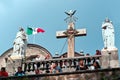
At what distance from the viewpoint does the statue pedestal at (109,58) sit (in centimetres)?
2239

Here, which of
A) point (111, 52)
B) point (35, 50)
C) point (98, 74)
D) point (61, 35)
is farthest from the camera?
point (35, 50)

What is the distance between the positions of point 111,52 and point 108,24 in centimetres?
183

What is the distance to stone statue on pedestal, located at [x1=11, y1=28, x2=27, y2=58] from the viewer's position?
2432cm

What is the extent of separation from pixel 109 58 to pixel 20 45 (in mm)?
4784

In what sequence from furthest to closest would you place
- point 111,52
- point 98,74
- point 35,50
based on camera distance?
1. point 35,50
2. point 111,52
3. point 98,74

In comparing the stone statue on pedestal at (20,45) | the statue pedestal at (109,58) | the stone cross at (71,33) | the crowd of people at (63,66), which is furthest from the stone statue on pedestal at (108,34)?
the stone statue on pedestal at (20,45)

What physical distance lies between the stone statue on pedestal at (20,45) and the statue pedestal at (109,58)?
420cm

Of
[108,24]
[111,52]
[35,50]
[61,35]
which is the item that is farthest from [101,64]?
[35,50]

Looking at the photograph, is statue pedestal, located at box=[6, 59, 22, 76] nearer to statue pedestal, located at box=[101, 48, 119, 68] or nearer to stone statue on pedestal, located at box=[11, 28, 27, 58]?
stone statue on pedestal, located at box=[11, 28, 27, 58]

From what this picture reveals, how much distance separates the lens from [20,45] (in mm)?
24469

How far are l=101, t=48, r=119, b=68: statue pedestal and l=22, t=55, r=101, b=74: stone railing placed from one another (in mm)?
324

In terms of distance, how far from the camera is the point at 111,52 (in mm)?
22734

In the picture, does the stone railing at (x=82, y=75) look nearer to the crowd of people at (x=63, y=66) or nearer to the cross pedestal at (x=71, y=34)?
the crowd of people at (x=63, y=66)

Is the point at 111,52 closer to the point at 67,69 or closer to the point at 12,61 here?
the point at 67,69
